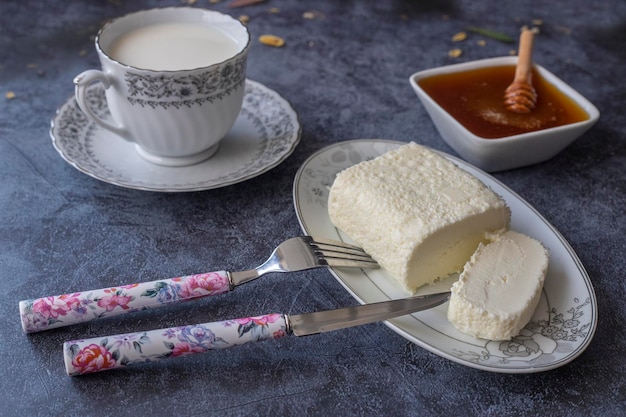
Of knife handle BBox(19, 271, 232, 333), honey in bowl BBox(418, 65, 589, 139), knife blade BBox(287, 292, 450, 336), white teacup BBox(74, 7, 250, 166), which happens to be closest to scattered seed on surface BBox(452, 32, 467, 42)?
honey in bowl BBox(418, 65, 589, 139)

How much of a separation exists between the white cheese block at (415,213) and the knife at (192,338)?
0.38 ft

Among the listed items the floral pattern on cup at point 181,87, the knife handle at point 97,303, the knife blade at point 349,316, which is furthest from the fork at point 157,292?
the floral pattern on cup at point 181,87

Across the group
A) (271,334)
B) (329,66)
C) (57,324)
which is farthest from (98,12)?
(271,334)

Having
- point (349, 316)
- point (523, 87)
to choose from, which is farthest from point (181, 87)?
point (523, 87)

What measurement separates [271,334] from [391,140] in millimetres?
633

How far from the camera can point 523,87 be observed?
1447 millimetres

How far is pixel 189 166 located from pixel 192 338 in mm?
491

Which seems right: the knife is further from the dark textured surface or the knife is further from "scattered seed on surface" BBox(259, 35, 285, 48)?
"scattered seed on surface" BBox(259, 35, 285, 48)

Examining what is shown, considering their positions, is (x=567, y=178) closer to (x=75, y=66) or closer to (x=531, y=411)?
(x=531, y=411)

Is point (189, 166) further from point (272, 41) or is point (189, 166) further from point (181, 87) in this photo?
point (272, 41)

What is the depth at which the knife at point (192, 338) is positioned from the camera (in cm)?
87

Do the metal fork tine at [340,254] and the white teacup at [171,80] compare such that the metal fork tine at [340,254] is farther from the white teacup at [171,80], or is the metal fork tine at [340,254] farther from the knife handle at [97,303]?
the white teacup at [171,80]

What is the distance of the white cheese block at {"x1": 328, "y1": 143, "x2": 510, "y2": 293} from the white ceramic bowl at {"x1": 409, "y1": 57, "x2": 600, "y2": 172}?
0.19m

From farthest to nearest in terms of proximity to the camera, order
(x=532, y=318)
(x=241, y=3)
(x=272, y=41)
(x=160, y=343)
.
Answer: (x=241, y=3)
(x=272, y=41)
(x=532, y=318)
(x=160, y=343)
